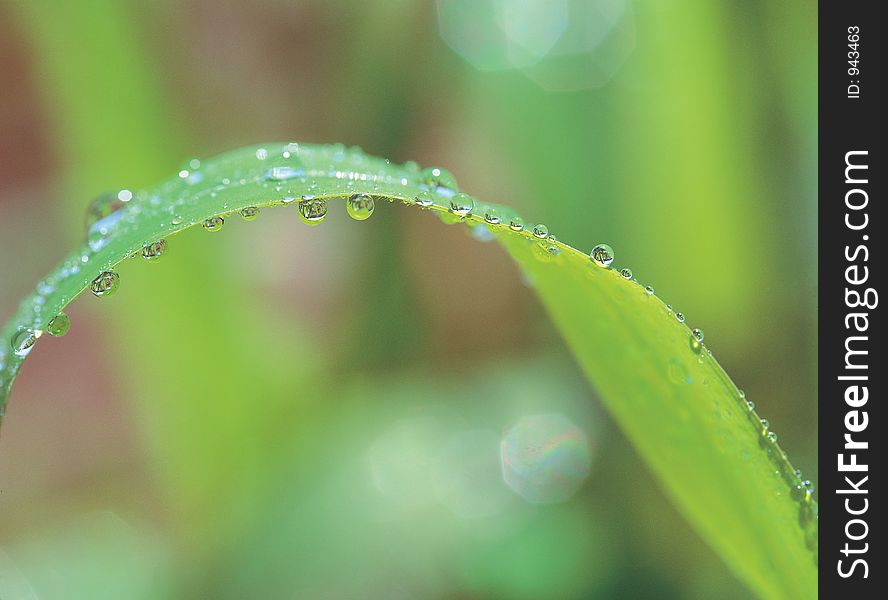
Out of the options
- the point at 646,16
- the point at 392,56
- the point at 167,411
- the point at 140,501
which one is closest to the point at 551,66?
the point at 646,16

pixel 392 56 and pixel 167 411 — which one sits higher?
pixel 392 56

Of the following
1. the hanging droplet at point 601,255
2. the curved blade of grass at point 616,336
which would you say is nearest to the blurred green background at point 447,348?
the curved blade of grass at point 616,336

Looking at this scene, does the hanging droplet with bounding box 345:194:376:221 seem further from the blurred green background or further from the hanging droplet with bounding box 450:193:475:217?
the blurred green background
